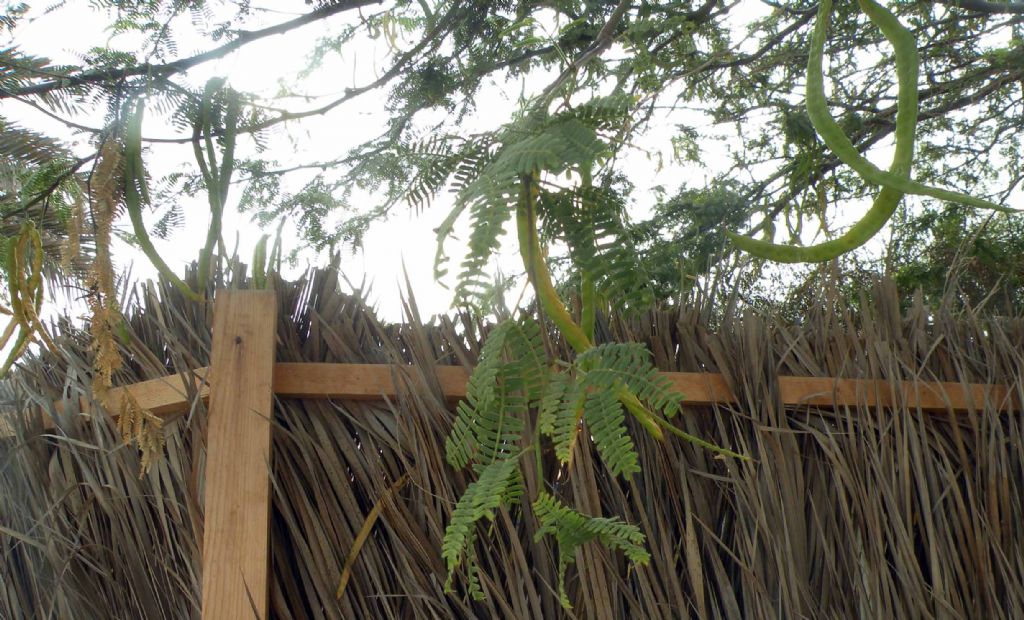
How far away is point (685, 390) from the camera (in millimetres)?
1611

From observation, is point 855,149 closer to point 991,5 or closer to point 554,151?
point 554,151

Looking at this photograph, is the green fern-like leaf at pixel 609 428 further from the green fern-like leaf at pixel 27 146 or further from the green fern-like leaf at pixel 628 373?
the green fern-like leaf at pixel 27 146

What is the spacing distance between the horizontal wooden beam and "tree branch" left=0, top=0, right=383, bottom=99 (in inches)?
18.5

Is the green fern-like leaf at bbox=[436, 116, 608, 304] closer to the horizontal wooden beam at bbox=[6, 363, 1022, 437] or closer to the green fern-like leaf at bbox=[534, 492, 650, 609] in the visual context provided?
the green fern-like leaf at bbox=[534, 492, 650, 609]

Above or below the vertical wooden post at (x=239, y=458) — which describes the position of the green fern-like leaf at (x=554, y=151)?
above

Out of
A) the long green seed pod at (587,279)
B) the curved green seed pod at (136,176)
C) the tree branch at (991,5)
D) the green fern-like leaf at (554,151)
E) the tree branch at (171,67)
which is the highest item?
the tree branch at (991,5)

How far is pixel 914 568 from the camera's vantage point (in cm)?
163

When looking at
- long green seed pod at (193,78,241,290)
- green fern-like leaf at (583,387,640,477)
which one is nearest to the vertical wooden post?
long green seed pod at (193,78,241,290)

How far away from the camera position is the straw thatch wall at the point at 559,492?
1476 millimetres

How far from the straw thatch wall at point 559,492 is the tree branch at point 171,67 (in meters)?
0.43

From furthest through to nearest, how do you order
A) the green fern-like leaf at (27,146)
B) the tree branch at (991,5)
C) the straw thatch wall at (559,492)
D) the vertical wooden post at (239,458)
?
the tree branch at (991,5) < the straw thatch wall at (559,492) < the vertical wooden post at (239,458) < the green fern-like leaf at (27,146)

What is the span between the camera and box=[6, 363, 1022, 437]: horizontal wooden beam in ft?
4.95

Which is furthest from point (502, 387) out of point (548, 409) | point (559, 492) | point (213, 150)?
point (559, 492)

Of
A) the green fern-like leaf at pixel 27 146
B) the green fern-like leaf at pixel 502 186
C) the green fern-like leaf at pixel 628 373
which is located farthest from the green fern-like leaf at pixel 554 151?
the green fern-like leaf at pixel 27 146
